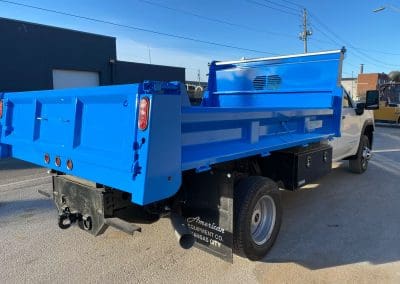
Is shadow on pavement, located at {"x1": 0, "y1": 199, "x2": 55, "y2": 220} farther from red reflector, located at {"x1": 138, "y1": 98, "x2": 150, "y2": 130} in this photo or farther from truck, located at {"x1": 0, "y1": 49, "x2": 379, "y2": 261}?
red reflector, located at {"x1": 138, "y1": 98, "x2": 150, "y2": 130}

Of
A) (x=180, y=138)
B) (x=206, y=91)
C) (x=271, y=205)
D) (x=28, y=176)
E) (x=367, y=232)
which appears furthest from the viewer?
(x=28, y=176)

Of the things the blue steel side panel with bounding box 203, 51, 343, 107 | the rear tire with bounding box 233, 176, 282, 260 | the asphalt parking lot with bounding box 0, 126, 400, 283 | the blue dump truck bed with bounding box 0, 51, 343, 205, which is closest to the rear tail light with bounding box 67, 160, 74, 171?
the blue dump truck bed with bounding box 0, 51, 343, 205

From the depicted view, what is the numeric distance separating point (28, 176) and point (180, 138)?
6277 mm

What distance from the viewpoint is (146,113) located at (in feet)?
7.74

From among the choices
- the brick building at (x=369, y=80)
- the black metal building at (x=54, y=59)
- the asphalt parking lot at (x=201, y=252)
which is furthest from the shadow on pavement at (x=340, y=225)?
the brick building at (x=369, y=80)

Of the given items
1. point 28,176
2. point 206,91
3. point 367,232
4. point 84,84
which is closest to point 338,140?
point 367,232

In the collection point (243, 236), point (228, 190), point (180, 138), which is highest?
point (180, 138)

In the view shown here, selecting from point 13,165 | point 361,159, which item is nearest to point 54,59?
point 13,165

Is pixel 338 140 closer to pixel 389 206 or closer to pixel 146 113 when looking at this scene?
pixel 389 206

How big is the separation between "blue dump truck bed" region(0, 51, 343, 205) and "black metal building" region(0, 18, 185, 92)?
14.5 meters

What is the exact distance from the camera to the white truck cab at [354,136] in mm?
6191

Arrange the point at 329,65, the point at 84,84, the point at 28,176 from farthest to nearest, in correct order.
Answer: the point at 84,84 < the point at 28,176 < the point at 329,65

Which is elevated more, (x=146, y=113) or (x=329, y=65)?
(x=329, y=65)

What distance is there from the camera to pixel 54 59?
18141mm
